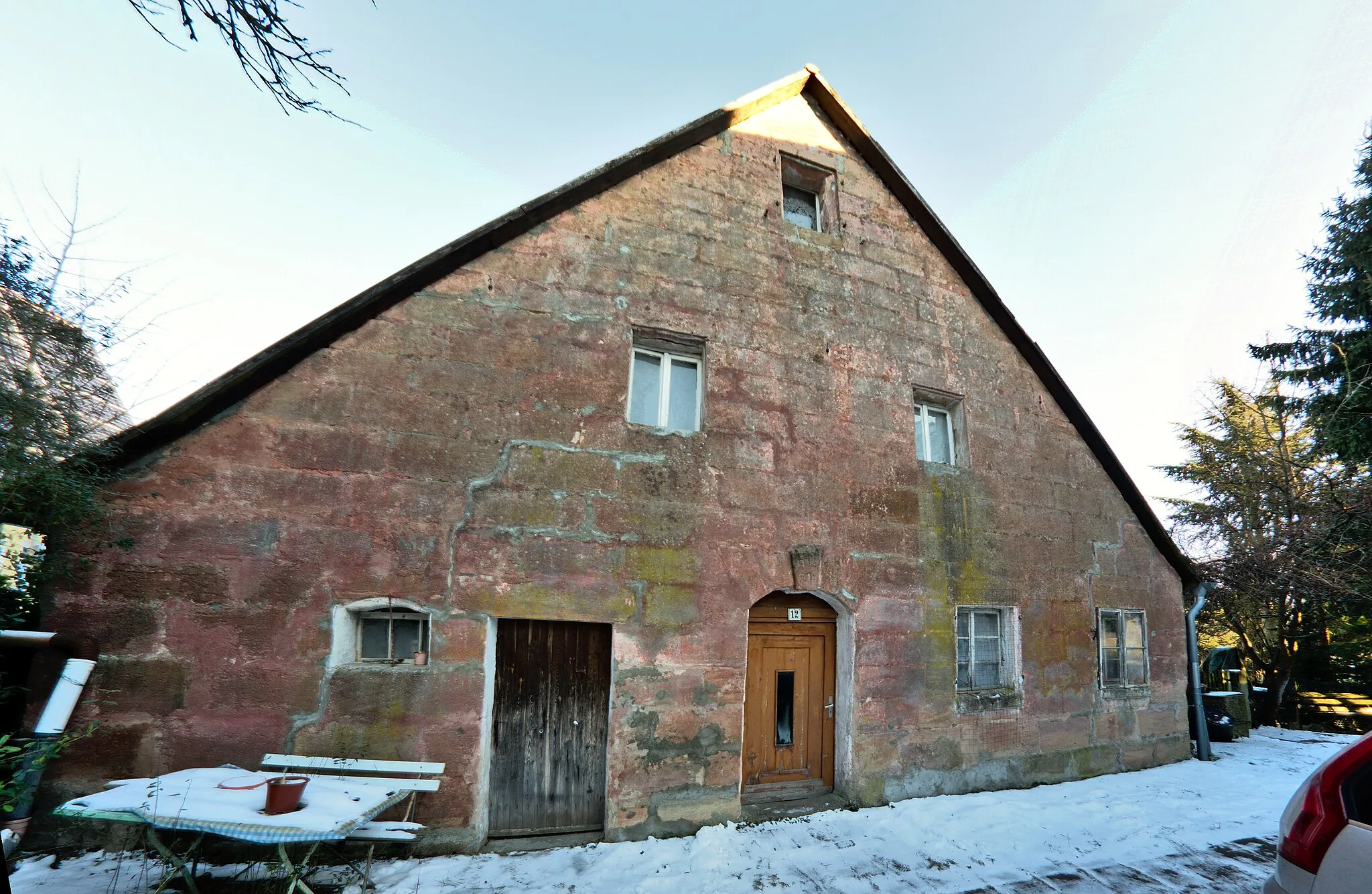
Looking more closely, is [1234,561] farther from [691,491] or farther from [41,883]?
[41,883]

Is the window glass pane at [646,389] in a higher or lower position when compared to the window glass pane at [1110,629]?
higher

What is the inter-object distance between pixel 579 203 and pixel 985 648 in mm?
6753

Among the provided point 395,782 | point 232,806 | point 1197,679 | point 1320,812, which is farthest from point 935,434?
point 232,806

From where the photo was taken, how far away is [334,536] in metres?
4.81

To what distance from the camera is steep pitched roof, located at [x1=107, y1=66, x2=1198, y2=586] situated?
181 inches

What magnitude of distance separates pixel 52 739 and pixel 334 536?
80.0 inches

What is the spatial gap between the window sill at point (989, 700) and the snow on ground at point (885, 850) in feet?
2.80

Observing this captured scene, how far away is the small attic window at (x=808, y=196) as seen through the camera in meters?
7.51

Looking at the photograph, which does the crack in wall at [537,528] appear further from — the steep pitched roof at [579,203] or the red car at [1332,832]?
the red car at [1332,832]

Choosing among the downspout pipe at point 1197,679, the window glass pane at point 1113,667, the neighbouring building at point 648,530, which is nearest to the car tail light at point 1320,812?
the neighbouring building at point 648,530

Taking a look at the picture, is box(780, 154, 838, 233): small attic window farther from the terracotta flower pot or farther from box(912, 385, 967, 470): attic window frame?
the terracotta flower pot

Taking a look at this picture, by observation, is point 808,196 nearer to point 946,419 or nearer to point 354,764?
point 946,419

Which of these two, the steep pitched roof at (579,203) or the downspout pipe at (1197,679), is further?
the downspout pipe at (1197,679)

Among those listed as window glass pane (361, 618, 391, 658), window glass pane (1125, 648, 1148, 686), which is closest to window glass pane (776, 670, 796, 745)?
window glass pane (361, 618, 391, 658)
